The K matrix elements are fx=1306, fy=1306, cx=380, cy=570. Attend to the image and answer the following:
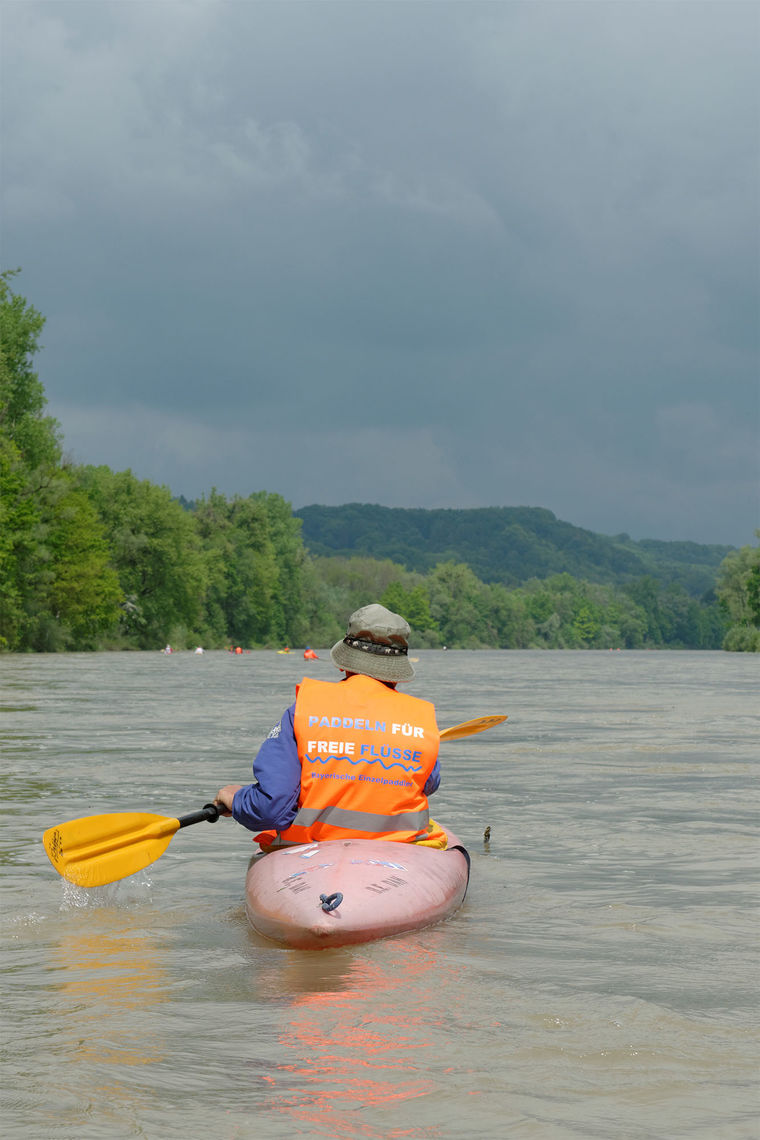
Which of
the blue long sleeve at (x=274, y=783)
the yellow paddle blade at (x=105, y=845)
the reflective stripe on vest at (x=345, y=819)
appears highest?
the blue long sleeve at (x=274, y=783)

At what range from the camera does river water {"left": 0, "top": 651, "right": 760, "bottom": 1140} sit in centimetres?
384

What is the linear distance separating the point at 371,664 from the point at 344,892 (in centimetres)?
115

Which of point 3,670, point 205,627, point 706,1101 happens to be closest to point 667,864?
point 706,1101

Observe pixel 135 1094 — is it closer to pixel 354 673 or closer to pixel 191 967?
pixel 191 967

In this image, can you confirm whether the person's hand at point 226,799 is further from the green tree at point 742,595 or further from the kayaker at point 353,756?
the green tree at point 742,595

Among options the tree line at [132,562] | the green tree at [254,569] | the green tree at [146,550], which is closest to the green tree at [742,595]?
the tree line at [132,562]

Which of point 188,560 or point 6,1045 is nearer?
point 6,1045

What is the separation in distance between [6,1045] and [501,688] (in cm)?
2901

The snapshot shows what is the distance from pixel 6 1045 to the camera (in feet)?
14.5

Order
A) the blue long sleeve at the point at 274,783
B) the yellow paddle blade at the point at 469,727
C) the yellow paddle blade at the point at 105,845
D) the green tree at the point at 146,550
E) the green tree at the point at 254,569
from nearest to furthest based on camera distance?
the blue long sleeve at the point at 274,783 < the yellow paddle blade at the point at 105,845 < the yellow paddle blade at the point at 469,727 < the green tree at the point at 146,550 < the green tree at the point at 254,569

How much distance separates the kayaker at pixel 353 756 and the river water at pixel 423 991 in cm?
61

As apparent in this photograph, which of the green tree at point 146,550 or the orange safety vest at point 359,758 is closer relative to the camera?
the orange safety vest at point 359,758

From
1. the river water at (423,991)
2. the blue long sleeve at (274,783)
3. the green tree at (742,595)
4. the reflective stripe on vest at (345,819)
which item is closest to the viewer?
the river water at (423,991)

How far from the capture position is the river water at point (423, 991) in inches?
151
